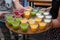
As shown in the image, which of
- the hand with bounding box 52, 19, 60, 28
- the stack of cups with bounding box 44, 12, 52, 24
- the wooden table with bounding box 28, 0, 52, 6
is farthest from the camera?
the wooden table with bounding box 28, 0, 52, 6

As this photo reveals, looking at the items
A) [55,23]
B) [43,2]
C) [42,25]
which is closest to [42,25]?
[42,25]

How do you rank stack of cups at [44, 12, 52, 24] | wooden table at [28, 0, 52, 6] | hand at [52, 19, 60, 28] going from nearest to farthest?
hand at [52, 19, 60, 28]
stack of cups at [44, 12, 52, 24]
wooden table at [28, 0, 52, 6]

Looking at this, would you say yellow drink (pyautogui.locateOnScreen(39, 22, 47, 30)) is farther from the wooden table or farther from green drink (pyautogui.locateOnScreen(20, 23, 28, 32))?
the wooden table

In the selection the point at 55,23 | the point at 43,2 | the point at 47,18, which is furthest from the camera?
the point at 43,2

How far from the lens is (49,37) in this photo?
5.57ft

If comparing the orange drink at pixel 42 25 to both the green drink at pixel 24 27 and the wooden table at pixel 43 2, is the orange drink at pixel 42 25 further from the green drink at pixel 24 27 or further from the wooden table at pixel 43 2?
the wooden table at pixel 43 2

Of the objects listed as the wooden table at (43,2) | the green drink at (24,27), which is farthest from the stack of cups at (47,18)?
the wooden table at (43,2)

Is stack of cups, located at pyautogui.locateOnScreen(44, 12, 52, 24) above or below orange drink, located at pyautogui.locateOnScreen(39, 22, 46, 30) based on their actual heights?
above

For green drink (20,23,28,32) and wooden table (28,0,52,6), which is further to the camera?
wooden table (28,0,52,6)

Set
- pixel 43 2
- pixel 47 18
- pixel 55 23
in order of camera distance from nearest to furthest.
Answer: pixel 55 23 < pixel 47 18 < pixel 43 2

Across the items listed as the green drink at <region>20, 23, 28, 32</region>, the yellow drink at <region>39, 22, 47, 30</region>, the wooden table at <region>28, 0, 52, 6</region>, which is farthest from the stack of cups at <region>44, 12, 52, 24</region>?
the wooden table at <region>28, 0, 52, 6</region>

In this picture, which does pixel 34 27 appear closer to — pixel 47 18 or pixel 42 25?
pixel 42 25

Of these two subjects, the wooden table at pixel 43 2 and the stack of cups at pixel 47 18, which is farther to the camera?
the wooden table at pixel 43 2

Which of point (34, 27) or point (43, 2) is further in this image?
point (43, 2)
